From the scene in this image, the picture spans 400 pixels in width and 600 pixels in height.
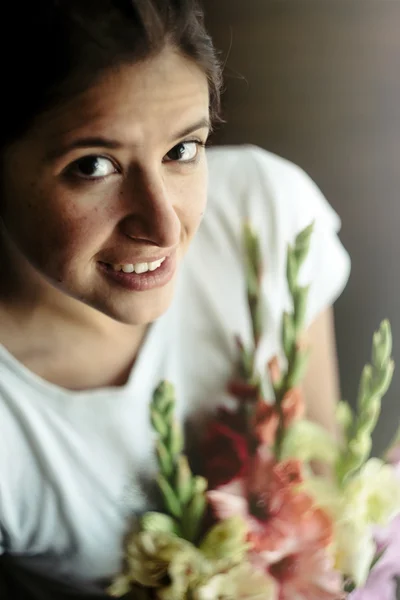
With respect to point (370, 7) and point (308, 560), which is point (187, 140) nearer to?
point (370, 7)

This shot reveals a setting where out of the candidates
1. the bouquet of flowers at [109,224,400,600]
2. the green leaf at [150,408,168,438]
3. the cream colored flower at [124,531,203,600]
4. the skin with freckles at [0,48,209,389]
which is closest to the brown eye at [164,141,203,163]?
the skin with freckles at [0,48,209,389]

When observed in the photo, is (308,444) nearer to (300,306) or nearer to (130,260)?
(300,306)

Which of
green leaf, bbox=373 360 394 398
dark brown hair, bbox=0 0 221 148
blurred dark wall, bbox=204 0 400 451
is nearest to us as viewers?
dark brown hair, bbox=0 0 221 148

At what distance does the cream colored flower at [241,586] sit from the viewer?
0.57 m

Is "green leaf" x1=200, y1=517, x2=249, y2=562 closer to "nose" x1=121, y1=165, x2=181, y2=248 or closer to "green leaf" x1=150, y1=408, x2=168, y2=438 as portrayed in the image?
"green leaf" x1=150, y1=408, x2=168, y2=438

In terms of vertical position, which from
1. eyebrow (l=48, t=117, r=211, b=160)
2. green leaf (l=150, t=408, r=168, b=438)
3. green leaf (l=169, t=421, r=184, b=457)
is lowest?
green leaf (l=169, t=421, r=184, b=457)

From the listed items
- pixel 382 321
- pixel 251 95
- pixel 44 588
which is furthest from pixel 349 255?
pixel 44 588

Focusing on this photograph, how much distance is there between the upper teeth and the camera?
0.52 meters

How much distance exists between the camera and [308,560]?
597 millimetres

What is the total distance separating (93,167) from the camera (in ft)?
1.54

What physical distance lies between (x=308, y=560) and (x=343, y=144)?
392mm

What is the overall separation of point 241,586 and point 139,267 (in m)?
0.32

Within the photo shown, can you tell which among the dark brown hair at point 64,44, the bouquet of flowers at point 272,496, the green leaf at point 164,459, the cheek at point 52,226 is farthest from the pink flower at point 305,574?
the dark brown hair at point 64,44

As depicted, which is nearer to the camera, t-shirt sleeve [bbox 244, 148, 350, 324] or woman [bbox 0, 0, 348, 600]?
A: woman [bbox 0, 0, 348, 600]
